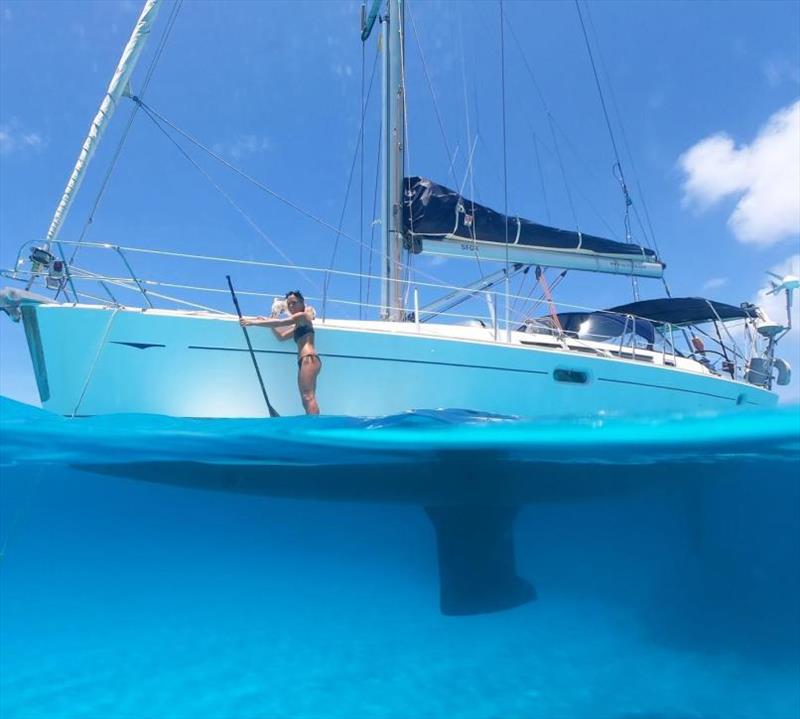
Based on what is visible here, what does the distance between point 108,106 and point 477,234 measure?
5954 millimetres

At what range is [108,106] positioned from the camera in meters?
6.15

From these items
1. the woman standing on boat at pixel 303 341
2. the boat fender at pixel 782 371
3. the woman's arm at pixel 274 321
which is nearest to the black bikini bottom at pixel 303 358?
the woman standing on boat at pixel 303 341

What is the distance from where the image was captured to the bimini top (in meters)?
9.84

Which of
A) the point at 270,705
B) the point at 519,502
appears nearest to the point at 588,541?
the point at 519,502

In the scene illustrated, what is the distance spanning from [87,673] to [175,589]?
2.17 metres

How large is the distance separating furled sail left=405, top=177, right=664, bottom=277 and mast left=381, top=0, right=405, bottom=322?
0.25 metres

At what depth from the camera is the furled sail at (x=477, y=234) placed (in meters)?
8.78

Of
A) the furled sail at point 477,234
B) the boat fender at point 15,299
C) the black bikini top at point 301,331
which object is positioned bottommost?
the black bikini top at point 301,331

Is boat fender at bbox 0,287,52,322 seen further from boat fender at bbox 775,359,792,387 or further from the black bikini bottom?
boat fender at bbox 775,359,792,387

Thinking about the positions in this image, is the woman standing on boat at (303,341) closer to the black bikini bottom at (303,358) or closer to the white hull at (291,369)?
the black bikini bottom at (303,358)

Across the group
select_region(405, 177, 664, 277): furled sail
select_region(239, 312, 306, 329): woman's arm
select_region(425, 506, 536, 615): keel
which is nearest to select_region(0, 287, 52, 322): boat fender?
select_region(239, 312, 306, 329): woman's arm

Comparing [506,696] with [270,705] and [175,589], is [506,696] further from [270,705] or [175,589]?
[175,589]

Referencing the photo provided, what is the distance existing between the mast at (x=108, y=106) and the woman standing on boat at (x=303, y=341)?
2728 mm

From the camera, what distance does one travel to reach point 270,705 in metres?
4.77
